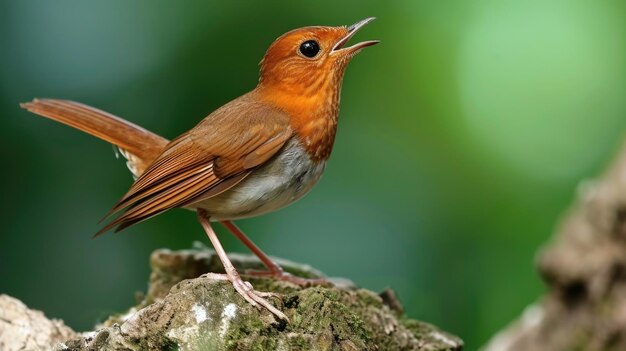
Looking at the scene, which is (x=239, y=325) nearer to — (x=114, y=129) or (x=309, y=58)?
(x=309, y=58)

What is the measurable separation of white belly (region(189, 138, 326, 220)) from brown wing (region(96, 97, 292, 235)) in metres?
0.05

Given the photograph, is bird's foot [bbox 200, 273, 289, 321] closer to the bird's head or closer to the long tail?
the bird's head

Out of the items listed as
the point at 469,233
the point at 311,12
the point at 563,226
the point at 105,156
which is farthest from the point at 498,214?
the point at 105,156

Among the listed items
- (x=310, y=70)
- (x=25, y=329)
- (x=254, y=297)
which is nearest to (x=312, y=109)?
(x=310, y=70)

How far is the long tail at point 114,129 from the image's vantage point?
4656 millimetres

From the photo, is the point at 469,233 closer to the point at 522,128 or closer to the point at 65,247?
the point at 522,128

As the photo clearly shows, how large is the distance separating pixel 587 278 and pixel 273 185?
2.27 metres

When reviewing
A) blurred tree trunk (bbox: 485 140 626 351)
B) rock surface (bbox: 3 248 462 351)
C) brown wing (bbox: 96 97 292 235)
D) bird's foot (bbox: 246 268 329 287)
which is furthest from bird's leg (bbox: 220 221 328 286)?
blurred tree trunk (bbox: 485 140 626 351)

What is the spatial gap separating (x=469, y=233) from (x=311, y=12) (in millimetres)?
2151

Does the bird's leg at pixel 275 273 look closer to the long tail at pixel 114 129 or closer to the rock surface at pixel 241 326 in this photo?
the rock surface at pixel 241 326

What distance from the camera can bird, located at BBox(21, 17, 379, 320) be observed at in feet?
13.5

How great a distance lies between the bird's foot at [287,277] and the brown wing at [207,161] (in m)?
0.56

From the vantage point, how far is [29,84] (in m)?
6.73

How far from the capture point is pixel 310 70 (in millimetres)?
4395
